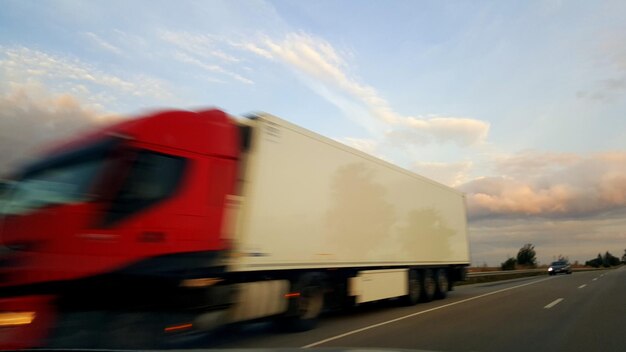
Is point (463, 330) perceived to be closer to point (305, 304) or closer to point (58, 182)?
point (305, 304)

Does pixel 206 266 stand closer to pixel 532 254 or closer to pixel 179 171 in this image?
pixel 179 171

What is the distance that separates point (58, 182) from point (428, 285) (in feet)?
42.4

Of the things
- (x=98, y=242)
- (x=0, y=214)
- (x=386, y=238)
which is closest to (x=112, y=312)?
(x=98, y=242)

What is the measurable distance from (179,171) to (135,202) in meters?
0.86

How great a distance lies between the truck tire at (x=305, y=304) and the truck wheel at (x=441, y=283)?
8.17 m

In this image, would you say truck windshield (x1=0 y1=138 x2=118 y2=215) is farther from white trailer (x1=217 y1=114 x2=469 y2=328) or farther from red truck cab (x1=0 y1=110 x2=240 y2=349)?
white trailer (x1=217 y1=114 x2=469 y2=328)

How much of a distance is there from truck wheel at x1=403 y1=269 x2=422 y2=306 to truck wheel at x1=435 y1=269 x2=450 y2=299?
1.81m

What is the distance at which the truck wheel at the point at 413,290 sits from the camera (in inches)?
589

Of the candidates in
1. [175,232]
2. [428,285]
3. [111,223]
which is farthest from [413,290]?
[111,223]

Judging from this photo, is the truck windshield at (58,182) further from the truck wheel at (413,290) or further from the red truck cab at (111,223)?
the truck wheel at (413,290)

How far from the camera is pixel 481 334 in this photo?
881 centimetres

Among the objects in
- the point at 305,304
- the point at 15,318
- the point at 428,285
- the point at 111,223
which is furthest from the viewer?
the point at 428,285

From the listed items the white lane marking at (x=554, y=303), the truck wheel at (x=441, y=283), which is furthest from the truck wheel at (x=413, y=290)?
the white lane marking at (x=554, y=303)

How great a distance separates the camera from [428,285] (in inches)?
643
